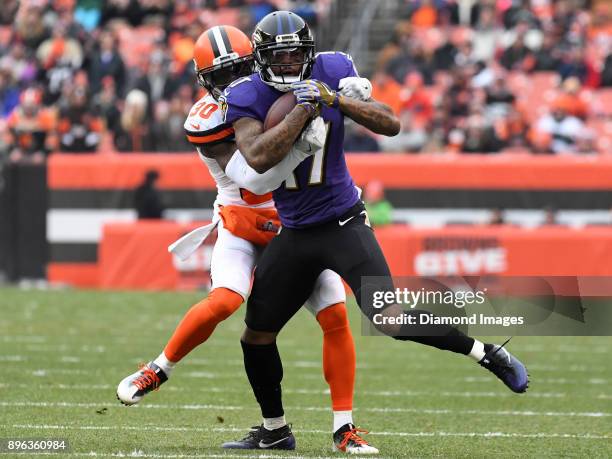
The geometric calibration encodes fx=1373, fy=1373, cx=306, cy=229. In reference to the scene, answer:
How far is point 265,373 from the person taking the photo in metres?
5.84

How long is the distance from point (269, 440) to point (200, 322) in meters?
0.59

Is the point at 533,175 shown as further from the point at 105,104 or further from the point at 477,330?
the point at 477,330

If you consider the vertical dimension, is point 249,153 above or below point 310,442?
above

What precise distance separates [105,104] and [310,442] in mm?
10799

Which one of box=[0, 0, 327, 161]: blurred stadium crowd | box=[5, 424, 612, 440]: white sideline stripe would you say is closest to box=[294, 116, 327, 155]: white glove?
box=[5, 424, 612, 440]: white sideline stripe

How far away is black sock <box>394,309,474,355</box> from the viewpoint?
5285mm

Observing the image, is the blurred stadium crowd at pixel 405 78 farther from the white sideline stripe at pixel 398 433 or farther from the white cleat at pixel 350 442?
the white cleat at pixel 350 442

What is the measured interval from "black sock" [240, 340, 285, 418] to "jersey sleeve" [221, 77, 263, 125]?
993 millimetres

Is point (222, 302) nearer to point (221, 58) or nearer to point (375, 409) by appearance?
point (221, 58)

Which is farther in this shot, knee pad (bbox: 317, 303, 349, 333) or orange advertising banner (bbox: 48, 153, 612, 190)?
orange advertising banner (bbox: 48, 153, 612, 190)

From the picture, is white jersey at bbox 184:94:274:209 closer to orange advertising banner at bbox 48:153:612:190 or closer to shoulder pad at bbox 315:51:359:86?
shoulder pad at bbox 315:51:359:86

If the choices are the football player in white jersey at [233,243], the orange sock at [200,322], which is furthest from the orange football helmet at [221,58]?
the orange sock at [200,322]

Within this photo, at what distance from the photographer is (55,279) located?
47.1 ft

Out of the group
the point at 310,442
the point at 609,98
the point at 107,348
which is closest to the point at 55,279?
the point at 107,348
